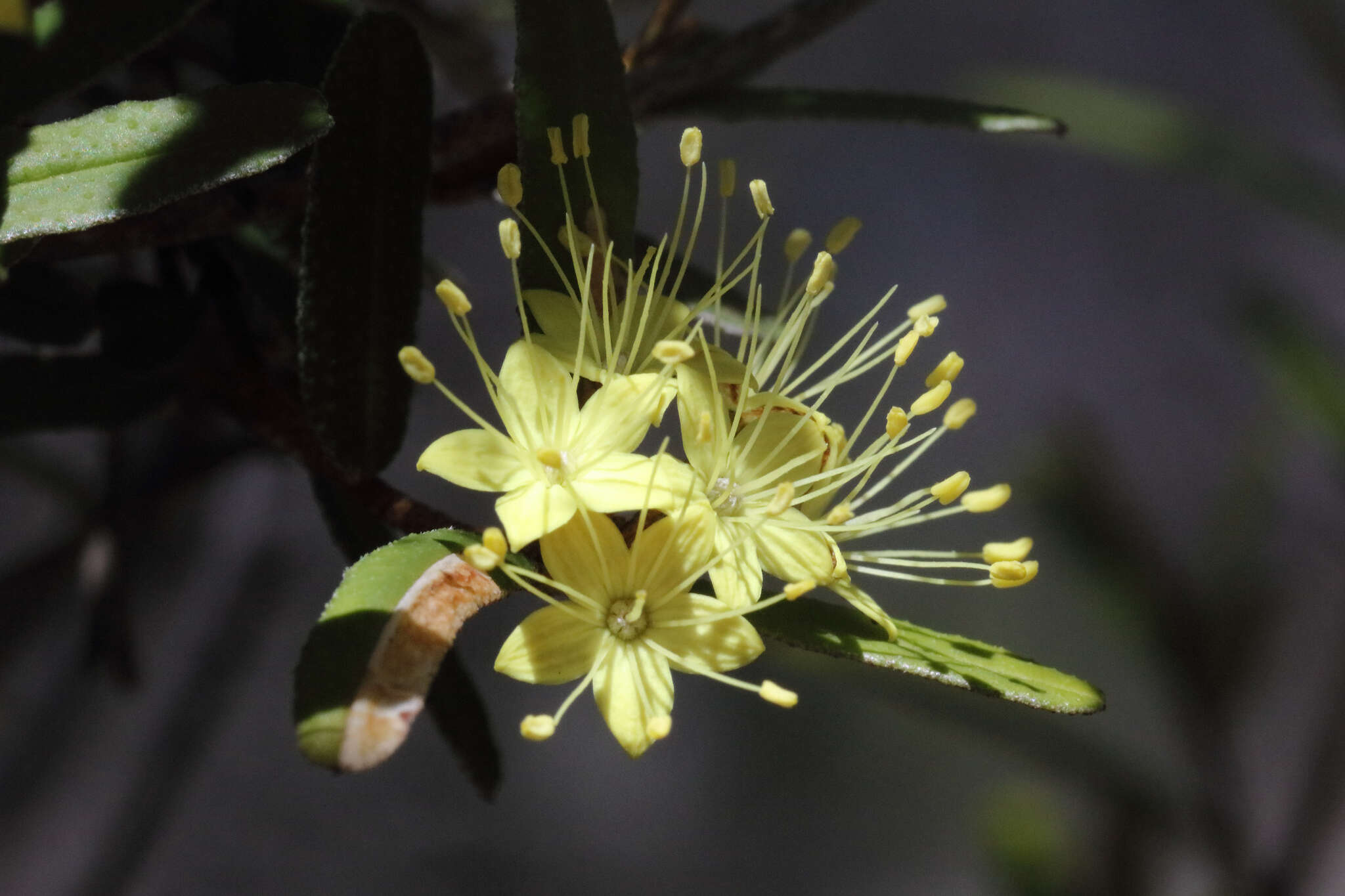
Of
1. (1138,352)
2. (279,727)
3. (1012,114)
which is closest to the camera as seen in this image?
(1012,114)

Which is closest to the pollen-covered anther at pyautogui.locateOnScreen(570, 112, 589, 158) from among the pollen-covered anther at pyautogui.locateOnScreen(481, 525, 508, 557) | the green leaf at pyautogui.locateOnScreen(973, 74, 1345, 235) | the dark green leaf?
the pollen-covered anther at pyautogui.locateOnScreen(481, 525, 508, 557)

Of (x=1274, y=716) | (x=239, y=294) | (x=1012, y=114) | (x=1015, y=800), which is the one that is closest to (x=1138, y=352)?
(x=1274, y=716)

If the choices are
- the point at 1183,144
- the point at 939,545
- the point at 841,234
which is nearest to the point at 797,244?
the point at 841,234

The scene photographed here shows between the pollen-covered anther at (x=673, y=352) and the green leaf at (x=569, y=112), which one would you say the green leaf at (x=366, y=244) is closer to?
the green leaf at (x=569, y=112)

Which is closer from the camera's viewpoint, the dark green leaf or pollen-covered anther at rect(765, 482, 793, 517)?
pollen-covered anther at rect(765, 482, 793, 517)

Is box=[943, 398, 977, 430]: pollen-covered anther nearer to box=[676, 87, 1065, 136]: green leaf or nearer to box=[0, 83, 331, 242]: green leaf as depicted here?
box=[676, 87, 1065, 136]: green leaf

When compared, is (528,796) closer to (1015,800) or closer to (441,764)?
(441,764)

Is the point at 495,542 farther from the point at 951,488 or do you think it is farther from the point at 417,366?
the point at 951,488
